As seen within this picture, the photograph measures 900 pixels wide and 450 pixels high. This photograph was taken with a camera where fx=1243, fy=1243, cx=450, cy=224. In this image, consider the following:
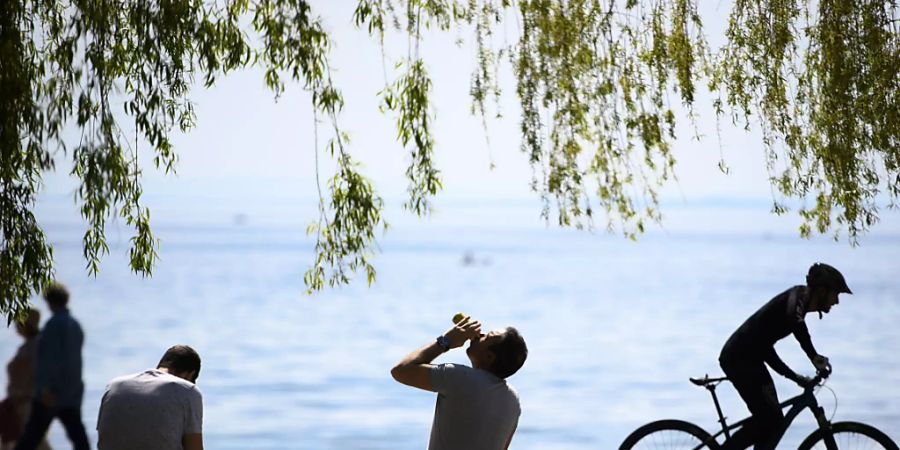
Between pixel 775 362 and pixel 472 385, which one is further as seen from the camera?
pixel 775 362

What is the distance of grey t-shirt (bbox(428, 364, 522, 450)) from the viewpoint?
469cm

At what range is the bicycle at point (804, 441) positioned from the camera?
23.2 feet

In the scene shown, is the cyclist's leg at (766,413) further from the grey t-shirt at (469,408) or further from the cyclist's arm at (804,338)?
the grey t-shirt at (469,408)

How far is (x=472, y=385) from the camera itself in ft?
15.4

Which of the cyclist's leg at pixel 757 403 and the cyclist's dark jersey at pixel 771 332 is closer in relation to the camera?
the cyclist's dark jersey at pixel 771 332

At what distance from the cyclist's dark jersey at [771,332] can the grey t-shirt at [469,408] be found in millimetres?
2608

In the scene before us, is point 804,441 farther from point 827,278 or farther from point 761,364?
point 827,278

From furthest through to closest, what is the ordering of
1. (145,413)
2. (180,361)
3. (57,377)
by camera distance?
1. (57,377)
2. (180,361)
3. (145,413)

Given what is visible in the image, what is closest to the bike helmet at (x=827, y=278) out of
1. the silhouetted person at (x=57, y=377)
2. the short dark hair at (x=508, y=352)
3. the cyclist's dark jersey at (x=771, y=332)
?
the cyclist's dark jersey at (x=771, y=332)

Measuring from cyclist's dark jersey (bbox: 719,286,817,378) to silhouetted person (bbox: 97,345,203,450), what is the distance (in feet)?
10.8

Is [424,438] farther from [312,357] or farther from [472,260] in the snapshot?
[472,260]

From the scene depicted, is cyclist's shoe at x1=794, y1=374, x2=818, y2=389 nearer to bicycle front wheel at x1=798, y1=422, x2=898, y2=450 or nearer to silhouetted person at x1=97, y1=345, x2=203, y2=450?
bicycle front wheel at x1=798, y1=422, x2=898, y2=450

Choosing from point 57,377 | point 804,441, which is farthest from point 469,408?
point 57,377

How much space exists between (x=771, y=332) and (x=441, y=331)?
2986 centimetres
